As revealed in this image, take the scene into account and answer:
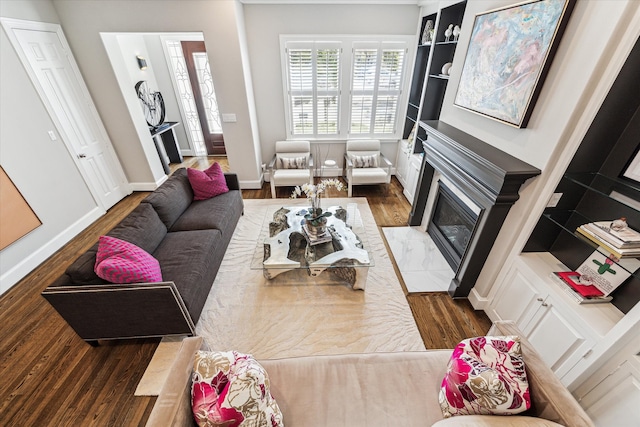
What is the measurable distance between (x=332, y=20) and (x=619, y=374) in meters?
4.61

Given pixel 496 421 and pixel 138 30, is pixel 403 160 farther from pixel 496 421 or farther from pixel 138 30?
pixel 138 30

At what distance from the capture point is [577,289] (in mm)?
1557

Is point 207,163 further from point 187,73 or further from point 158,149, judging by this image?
point 187,73

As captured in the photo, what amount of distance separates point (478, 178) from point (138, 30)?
14.3 ft

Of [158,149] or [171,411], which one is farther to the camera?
[158,149]

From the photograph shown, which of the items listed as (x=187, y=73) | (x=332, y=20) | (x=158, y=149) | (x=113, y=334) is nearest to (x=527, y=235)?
(x=113, y=334)

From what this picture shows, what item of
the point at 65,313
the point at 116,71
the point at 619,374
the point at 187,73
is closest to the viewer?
the point at 619,374

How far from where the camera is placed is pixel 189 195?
3107mm

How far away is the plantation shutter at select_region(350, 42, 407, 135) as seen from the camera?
3.96 metres

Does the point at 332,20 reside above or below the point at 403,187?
above

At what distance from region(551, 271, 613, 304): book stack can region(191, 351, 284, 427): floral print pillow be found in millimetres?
1843

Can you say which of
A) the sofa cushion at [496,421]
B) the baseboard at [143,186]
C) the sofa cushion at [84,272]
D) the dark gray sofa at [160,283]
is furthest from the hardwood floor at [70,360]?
the baseboard at [143,186]

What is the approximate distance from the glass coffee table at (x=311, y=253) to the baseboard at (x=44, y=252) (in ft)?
8.21

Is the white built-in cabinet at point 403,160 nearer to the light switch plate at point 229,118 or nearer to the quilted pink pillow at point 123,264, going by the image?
the light switch plate at point 229,118
